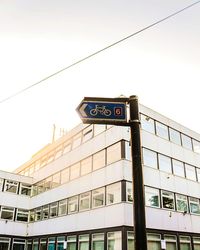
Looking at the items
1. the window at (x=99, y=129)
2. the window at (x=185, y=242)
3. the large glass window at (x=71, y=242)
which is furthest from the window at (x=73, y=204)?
the window at (x=185, y=242)

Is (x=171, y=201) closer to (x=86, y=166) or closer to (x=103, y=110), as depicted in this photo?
(x=86, y=166)

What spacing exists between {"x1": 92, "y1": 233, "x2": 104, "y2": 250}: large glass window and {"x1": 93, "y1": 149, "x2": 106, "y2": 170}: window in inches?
180

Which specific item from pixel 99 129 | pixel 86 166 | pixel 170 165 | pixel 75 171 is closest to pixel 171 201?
pixel 170 165

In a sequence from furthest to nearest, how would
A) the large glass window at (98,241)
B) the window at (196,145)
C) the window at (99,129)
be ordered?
1. the window at (196,145)
2. the window at (99,129)
3. the large glass window at (98,241)

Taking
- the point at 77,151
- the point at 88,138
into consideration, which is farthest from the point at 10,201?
the point at 88,138

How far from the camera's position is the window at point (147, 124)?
2084cm

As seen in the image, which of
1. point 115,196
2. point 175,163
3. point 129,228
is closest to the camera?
point 129,228

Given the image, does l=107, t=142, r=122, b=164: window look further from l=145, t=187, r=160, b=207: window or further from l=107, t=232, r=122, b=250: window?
l=107, t=232, r=122, b=250: window

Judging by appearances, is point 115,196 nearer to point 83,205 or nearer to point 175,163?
point 83,205

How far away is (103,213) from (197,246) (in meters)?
7.91

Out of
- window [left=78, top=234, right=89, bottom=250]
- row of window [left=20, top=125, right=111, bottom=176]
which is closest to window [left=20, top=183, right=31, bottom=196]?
row of window [left=20, top=125, right=111, bottom=176]

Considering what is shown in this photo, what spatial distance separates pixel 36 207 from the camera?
27.2 m

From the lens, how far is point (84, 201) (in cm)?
2097

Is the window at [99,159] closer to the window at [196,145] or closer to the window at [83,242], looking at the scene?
the window at [83,242]
